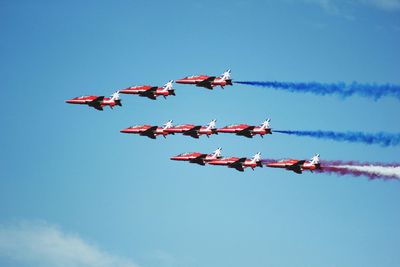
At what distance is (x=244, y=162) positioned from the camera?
177875 millimetres

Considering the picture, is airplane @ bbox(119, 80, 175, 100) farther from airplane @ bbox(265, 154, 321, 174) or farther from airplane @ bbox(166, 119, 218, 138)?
airplane @ bbox(265, 154, 321, 174)

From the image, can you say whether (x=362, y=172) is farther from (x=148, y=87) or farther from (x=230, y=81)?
(x=148, y=87)

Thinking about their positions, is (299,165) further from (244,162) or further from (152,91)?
(152,91)

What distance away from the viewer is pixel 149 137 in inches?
7215

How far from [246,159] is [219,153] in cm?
989

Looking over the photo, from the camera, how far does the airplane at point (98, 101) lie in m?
173

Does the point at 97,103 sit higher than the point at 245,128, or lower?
lower

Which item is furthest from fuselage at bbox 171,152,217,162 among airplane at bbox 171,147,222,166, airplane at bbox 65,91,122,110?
airplane at bbox 65,91,122,110

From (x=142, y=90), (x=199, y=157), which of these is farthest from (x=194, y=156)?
(x=142, y=90)

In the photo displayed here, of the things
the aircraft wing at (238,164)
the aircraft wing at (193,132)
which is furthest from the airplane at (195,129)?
the aircraft wing at (238,164)

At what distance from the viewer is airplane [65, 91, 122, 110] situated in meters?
173

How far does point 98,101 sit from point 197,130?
72.2ft

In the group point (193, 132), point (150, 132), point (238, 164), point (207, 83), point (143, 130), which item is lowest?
point (238, 164)

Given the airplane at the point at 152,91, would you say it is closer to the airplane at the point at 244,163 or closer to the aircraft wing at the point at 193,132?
the aircraft wing at the point at 193,132
